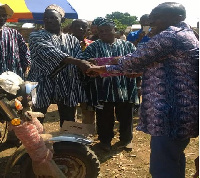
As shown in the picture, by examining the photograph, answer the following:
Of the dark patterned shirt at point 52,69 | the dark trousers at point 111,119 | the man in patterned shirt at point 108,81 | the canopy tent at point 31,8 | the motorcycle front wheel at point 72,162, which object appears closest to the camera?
the motorcycle front wheel at point 72,162

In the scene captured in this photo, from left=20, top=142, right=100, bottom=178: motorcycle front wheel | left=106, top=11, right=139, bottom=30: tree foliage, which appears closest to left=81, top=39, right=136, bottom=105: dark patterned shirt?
left=20, top=142, right=100, bottom=178: motorcycle front wheel

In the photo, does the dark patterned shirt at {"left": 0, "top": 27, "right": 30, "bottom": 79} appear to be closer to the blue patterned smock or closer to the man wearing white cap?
the man wearing white cap

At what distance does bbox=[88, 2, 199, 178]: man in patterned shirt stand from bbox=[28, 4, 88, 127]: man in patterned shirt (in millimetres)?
1211

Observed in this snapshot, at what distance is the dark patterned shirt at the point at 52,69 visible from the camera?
3375 millimetres

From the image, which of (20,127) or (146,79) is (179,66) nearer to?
(146,79)

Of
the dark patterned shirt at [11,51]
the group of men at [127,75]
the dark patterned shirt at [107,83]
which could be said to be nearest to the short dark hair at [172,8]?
the group of men at [127,75]

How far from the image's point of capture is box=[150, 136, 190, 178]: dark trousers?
2.29 metres

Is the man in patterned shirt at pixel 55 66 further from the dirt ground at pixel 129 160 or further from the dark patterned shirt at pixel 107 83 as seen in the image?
the dirt ground at pixel 129 160

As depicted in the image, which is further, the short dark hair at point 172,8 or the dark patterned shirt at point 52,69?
the dark patterned shirt at point 52,69

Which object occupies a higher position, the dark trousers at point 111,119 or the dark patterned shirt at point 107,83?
the dark patterned shirt at point 107,83

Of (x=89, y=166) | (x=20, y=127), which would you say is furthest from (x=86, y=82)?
→ (x=20, y=127)

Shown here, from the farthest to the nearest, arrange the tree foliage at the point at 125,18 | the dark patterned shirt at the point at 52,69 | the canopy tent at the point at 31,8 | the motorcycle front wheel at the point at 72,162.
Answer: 1. the tree foliage at the point at 125,18
2. the canopy tent at the point at 31,8
3. the dark patterned shirt at the point at 52,69
4. the motorcycle front wheel at the point at 72,162

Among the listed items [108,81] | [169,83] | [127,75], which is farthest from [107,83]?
[169,83]

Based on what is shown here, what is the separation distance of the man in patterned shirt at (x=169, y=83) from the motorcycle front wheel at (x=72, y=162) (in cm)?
79
